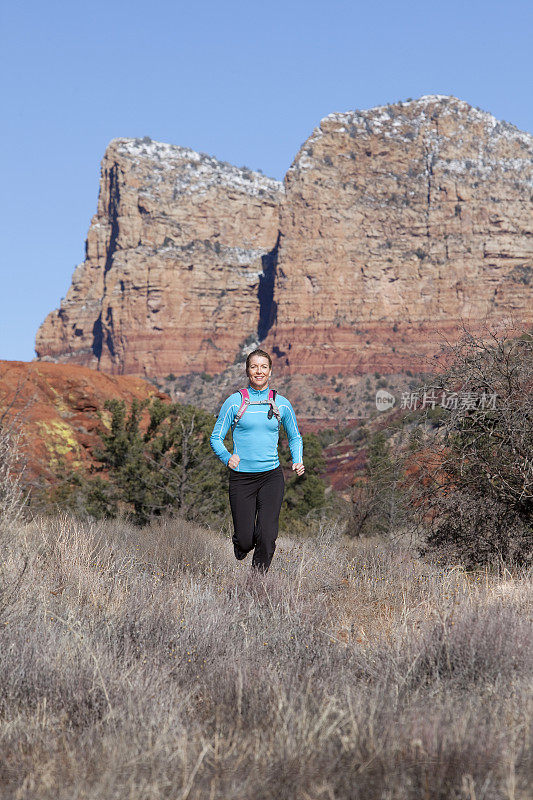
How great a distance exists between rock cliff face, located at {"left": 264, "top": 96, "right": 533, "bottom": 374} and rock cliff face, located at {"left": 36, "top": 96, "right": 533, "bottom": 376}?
21 centimetres

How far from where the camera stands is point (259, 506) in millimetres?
6078

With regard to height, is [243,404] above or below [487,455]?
above

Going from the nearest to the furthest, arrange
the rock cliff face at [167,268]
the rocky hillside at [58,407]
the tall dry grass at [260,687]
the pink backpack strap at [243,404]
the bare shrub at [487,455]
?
the tall dry grass at [260,687], the pink backpack strap at [243,404], the bare shrub at [487,455], the rocky hillside at [58,407], the rock cliff face at [167,268]

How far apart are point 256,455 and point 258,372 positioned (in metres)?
0.61

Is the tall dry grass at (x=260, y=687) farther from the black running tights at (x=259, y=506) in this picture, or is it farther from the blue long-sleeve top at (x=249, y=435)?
the blue long-sleeve top at (x=249, y=435)

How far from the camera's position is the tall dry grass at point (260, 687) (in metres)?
2.72

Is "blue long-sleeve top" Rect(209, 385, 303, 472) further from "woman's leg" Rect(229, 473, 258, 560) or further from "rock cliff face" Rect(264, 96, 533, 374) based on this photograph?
"rock cliff face" Rect(264, 96, 533, 374)

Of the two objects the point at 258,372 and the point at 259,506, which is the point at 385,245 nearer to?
the point at 258,372

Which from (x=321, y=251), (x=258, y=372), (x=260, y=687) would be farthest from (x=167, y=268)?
(x=260, y=687)

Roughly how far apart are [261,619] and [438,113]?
145424 millimetres

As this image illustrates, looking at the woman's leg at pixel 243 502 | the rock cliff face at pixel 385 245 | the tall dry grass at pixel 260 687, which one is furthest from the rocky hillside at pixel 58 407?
the rock cliff face at pixel 385 245

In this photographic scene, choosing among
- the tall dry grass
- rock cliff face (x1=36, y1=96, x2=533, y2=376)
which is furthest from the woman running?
rock cliff face (x1=36, y1=96, x2=533, y2=376)

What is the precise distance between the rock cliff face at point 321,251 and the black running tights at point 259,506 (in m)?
101

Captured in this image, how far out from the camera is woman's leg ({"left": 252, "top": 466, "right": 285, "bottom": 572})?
6.04m
